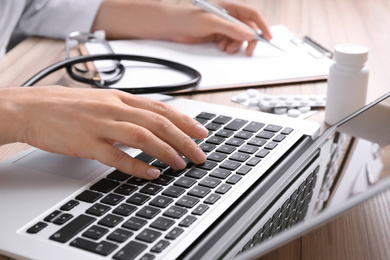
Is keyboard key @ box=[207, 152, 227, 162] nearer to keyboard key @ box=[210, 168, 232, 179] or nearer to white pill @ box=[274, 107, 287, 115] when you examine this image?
keyboard key @ box=[210, 168, 232, 179]

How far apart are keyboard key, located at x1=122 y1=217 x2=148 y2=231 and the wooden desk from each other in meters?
0.11

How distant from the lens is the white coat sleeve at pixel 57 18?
1.11 m

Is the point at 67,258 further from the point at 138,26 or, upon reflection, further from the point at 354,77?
the point at 138,26

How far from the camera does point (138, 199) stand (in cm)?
51

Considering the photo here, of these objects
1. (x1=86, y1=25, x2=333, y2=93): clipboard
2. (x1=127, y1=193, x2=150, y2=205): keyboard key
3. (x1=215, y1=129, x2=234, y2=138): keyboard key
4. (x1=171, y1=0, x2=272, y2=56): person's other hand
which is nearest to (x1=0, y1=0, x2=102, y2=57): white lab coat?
(x1=86, y1=25, x2=333, y2=93): clipboard

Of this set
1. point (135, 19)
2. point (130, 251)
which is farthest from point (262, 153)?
point (135, 19)

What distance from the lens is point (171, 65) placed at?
926mm

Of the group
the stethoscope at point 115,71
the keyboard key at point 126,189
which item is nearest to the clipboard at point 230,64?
the stethoscope at point 115,71

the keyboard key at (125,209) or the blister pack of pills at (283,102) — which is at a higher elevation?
the keyboard key at (125,209)

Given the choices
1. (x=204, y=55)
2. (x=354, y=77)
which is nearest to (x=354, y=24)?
(x=204, y=55)

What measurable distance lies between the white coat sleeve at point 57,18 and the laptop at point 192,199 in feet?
1.78

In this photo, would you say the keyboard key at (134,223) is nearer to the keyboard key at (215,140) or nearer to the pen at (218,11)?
the keyboard key at (215,140)

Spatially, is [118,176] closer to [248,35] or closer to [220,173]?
[220,173]

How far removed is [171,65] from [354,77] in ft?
1.12
